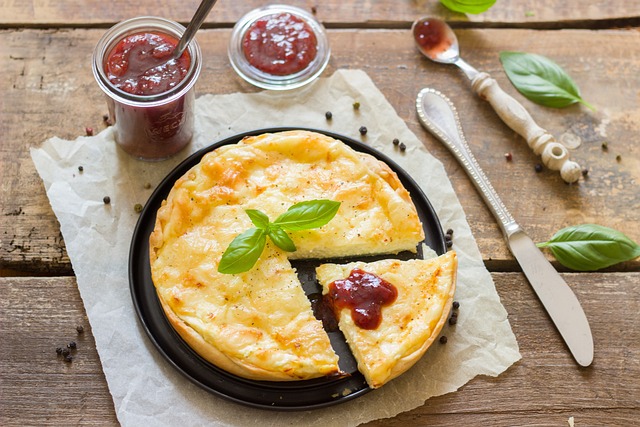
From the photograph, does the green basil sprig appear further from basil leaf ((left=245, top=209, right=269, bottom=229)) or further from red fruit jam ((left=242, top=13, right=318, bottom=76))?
red fruit jam ((left=242, top=13, right=318, bottom=76))

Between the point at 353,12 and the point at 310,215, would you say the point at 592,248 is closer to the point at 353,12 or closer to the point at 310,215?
the point at 310,215

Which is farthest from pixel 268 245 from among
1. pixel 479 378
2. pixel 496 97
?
pixel 496 97

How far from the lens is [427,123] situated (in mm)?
5406

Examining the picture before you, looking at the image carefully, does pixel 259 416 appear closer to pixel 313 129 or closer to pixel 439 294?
pixel 439 294

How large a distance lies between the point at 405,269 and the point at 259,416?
1258 millimetres

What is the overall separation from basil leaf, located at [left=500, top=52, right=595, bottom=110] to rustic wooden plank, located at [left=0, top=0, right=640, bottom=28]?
0.42m

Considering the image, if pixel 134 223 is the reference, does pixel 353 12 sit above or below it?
above

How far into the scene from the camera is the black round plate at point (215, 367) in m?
4.36

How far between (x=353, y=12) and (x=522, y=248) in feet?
7.45

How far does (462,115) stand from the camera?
557cm

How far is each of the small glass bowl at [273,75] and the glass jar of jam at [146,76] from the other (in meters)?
0.65

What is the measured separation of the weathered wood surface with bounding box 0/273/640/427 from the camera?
4.48 metres

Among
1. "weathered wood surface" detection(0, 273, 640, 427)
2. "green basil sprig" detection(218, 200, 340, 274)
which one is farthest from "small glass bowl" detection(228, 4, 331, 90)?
"weathered wood surface" detection(0, 273, 640, 427)

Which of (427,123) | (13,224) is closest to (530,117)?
(427,123)
